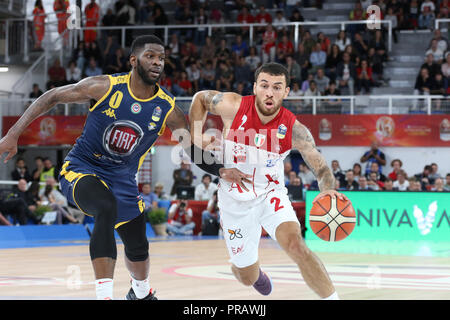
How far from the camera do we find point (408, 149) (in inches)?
845

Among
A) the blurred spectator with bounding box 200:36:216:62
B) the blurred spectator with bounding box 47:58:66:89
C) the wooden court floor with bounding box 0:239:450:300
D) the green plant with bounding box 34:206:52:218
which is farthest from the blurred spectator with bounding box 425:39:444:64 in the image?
the green plant with bounding box 34:206:52:218

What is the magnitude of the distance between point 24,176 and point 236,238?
14.7 meters

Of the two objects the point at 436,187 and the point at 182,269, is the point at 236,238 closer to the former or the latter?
the point at 182,269

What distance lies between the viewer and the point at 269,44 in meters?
24.0

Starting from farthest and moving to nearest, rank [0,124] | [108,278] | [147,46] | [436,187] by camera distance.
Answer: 1. [0,124]
2. [436,187]
3. [147,46]
4. [108,278]

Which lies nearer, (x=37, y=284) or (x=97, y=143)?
(x=97, y=143)

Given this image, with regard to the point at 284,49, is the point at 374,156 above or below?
below

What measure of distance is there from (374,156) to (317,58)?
14.0ft

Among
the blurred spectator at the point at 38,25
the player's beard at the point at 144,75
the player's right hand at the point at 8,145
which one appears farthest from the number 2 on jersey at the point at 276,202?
the blurred spectator at the point at 38,25

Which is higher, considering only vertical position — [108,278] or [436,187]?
[108,278]

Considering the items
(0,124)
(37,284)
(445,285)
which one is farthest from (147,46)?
(0,124)

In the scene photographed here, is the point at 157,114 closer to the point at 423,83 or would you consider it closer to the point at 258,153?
the point at 258,153

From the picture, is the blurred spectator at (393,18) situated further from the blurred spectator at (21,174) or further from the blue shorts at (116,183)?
the blue shorts at (116,183)

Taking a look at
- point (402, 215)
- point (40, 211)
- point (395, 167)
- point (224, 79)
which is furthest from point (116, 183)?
point (224, 79)
